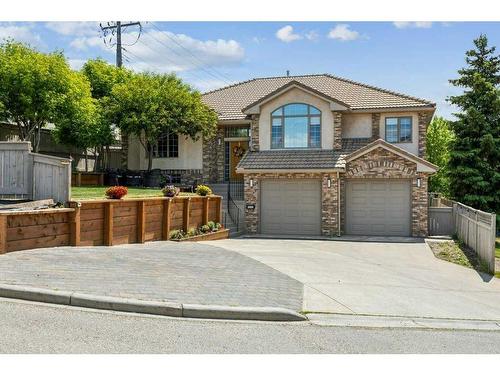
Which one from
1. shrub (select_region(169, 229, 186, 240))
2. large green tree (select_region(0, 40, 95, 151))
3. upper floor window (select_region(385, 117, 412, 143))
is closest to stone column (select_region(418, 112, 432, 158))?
upper floor window (select_region(385, 117, 412, 143))

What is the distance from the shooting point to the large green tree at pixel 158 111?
999 inches

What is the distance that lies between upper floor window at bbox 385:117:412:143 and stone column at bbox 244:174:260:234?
6389 mm

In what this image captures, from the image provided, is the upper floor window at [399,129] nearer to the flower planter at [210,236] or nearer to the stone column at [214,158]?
the stone column at [214,158]

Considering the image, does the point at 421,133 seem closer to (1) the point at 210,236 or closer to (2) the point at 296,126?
(2) the point at 296,126

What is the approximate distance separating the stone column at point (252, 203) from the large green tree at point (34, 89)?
909cm

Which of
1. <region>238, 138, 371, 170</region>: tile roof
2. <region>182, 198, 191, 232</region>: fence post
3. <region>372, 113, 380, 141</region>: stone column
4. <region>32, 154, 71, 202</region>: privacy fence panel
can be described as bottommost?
<region>182, 198, 191, 232</region>: fence post

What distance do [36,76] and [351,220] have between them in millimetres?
14802

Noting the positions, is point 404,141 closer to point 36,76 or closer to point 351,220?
point 351,220

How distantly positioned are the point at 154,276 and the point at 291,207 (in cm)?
1324

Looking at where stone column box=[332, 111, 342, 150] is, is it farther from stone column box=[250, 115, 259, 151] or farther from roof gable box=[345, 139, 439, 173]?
stone column box=[250, 115, 259, 151]

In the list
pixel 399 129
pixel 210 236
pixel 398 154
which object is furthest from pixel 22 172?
pixel 399 129

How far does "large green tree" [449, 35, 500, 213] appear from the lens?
964 inches

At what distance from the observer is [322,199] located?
2138cm

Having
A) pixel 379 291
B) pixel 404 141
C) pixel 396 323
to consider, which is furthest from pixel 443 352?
pixel 404 141
